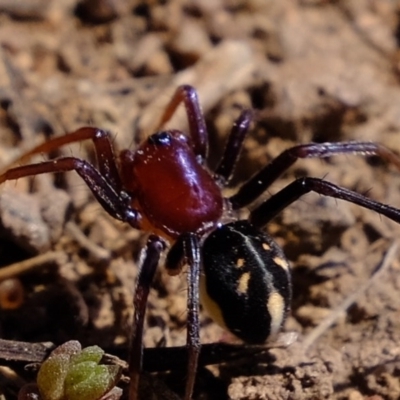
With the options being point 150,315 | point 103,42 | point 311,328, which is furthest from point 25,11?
point 311,328

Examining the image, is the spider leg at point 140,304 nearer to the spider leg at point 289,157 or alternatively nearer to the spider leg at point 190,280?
the spider leg at point 190,280

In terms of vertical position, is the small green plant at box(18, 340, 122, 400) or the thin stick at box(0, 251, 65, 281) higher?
the thin stick at box(0, 251, 65, 281)

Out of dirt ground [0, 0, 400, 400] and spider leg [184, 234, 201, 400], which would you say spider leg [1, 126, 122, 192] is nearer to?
dirt ground [0, 0, 400, 400]

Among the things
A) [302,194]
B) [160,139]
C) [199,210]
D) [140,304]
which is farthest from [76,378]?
[160,139]

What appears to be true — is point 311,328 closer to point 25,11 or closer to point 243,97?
point 243,97

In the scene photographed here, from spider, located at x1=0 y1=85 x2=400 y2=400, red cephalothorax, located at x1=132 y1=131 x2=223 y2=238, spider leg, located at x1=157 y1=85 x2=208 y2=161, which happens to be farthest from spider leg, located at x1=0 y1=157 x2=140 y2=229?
spider leg, located at x1=157 y1=85 x2=208 y2=161

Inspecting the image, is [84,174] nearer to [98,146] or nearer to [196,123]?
[98,146]
